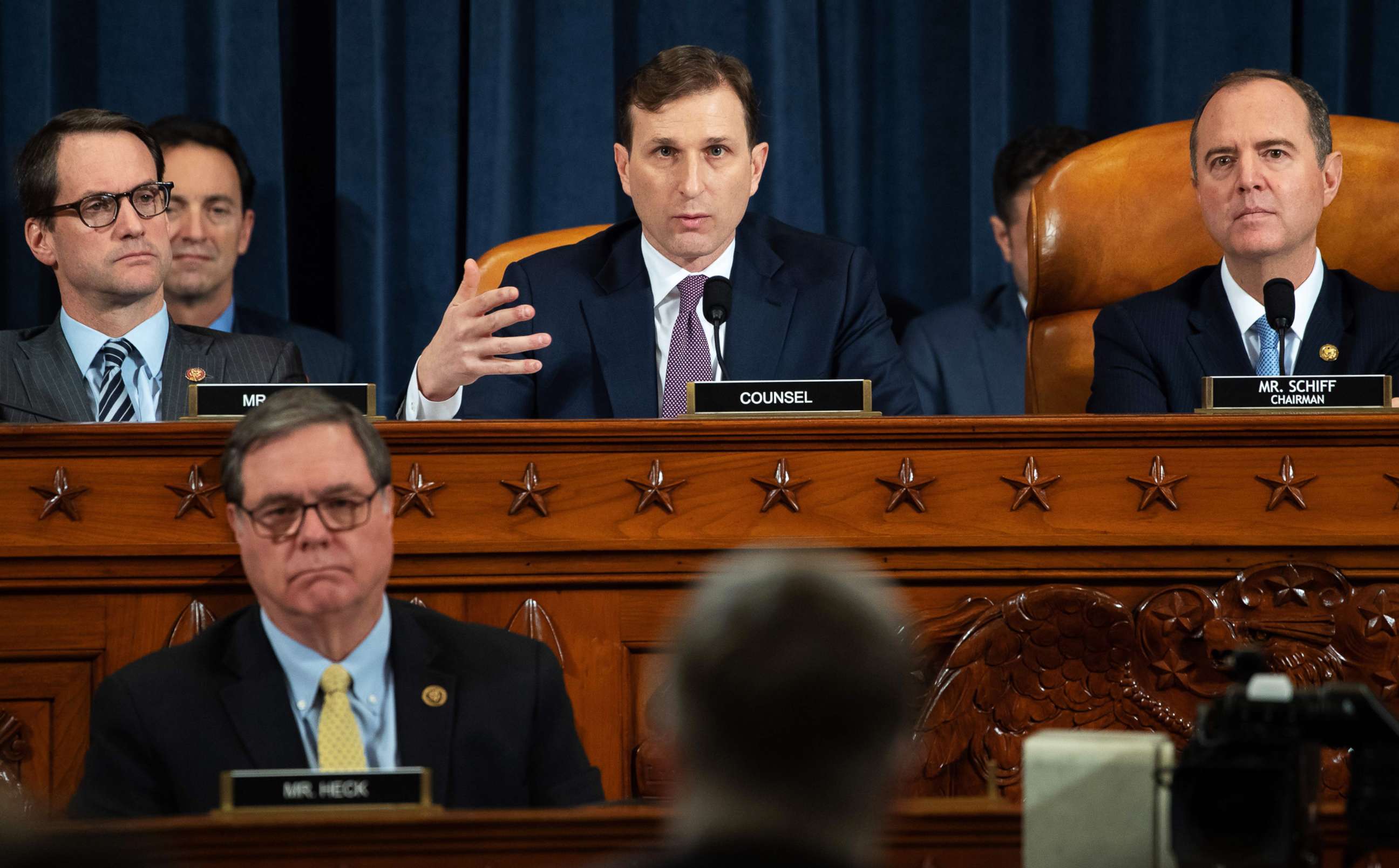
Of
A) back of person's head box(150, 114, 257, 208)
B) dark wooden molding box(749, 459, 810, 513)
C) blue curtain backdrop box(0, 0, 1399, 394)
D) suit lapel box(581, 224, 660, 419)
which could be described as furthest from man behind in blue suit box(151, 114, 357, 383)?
dark wooden molding box(749, 459, 810, 513)

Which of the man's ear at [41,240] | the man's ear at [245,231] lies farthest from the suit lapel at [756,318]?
the man's ear at [245,231]

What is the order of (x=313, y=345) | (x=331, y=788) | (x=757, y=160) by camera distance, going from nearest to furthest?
(x=331, y=788), (x=757, y=160), (x=313, y=345)

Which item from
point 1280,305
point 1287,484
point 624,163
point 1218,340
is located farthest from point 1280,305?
point 624,163

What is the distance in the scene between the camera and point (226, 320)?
3781mm

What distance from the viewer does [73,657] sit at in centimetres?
212

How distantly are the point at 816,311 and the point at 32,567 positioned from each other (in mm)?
1384

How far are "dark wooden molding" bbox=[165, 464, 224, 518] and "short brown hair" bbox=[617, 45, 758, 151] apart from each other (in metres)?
1.14

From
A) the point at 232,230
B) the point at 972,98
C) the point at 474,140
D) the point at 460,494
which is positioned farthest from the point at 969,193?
the point at 460,494

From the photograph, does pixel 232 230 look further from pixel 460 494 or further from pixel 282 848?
pixel 282 848

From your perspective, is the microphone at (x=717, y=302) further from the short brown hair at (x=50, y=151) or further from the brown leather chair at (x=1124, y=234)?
the short brown hair at (x=50, y=151)

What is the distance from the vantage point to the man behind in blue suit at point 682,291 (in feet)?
9.15

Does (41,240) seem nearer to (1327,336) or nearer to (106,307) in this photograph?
(106,307)

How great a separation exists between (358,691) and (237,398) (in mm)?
597

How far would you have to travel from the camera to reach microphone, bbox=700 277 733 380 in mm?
2541
